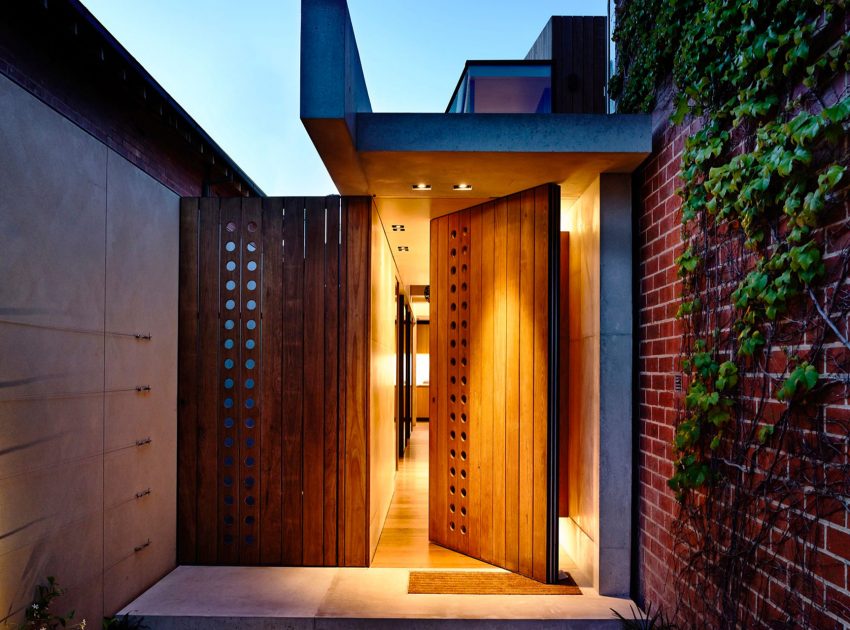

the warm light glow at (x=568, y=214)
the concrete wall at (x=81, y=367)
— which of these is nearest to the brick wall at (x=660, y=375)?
the warm light glow at (x=568, y=214)

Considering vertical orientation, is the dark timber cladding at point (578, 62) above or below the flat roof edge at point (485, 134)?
above

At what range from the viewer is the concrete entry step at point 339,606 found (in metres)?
3.15

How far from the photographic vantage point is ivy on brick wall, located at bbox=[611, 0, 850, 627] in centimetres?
181

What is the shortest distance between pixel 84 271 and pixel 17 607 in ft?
5.45

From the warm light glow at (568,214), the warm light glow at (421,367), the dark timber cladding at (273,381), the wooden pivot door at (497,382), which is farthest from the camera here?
the warm light glow at (421,367)

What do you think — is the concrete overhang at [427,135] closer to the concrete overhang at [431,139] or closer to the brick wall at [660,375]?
the concrete overhang at [431,139]

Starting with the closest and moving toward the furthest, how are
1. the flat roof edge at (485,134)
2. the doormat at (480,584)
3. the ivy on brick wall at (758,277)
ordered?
the ivy on brick wall at (758,277), the flat roof edge at (485,134), the doormat at (480,584)

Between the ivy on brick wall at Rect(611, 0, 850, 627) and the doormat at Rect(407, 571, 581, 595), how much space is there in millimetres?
1112

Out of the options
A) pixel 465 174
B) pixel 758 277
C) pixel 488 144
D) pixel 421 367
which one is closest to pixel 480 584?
pixel 758 277

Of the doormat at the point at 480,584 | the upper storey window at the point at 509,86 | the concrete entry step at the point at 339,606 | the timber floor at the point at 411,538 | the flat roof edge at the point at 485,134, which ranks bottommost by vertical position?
the timber floor at the point at 411,538

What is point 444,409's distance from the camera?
4.59 metres

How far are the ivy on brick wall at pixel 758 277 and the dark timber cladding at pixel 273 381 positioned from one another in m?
2.26

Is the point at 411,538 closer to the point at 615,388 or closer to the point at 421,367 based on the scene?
the point at 615,388

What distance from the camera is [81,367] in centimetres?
300
